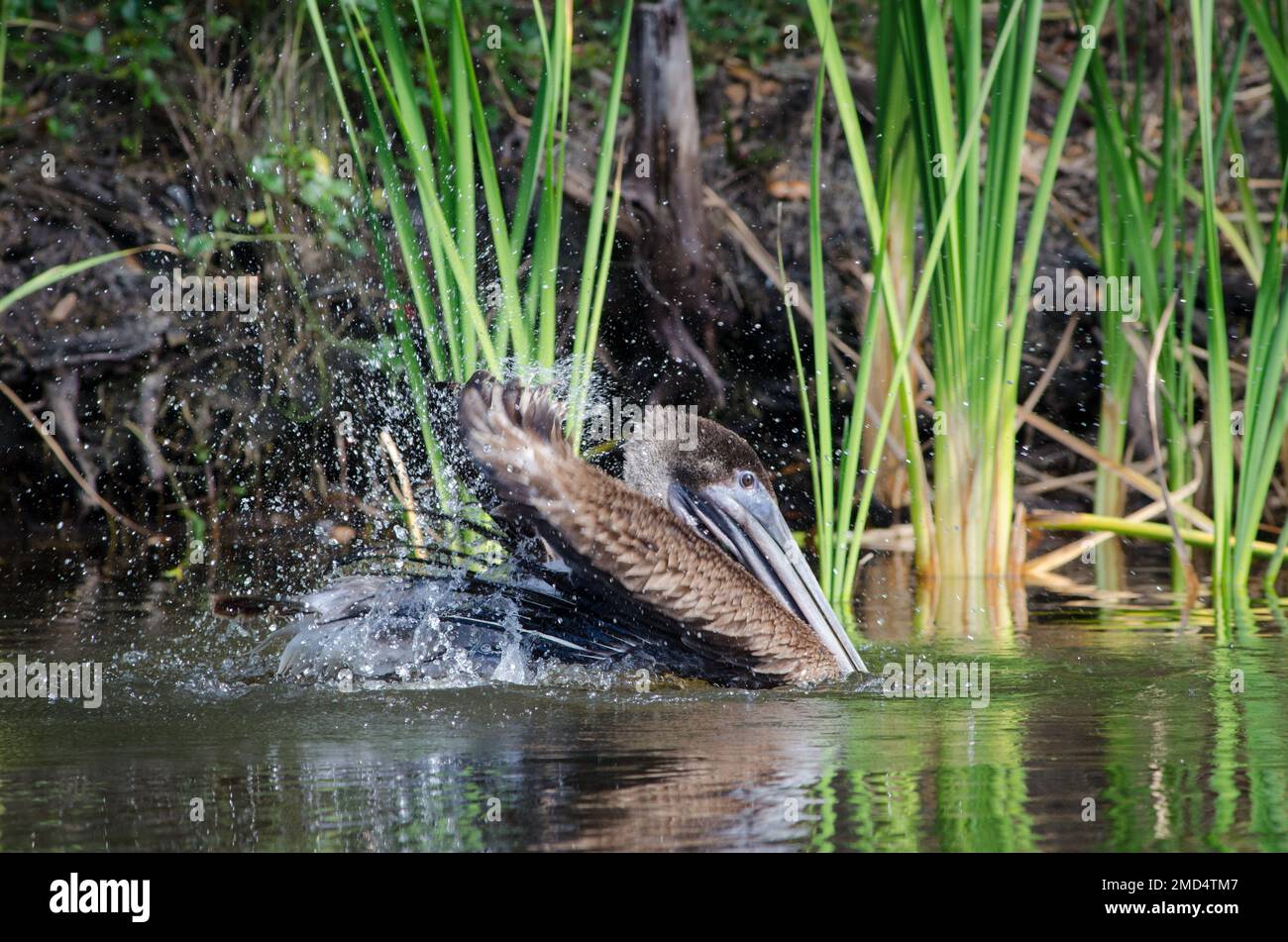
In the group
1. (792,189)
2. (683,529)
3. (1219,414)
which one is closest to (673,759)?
(683,529)

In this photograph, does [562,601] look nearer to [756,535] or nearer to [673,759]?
[756,535]

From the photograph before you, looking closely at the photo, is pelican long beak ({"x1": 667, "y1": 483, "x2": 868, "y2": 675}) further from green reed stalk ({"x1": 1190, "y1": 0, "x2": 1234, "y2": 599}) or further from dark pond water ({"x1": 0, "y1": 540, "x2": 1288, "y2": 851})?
green reed stalk ({"x1": 1190, "y1": 0, "x2": 1234, "y2": 599})

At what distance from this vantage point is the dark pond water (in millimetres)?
2885

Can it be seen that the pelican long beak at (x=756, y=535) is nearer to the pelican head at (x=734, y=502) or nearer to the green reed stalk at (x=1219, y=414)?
the pelican head at (x=734, y=502)

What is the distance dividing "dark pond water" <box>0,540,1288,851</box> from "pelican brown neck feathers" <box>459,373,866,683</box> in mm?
176

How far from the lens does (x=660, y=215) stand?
8281 millimetres

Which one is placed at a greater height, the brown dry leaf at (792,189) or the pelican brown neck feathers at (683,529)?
the brown dry leaf at (792,189)

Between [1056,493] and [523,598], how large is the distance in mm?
4688

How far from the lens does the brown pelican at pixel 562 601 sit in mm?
3975

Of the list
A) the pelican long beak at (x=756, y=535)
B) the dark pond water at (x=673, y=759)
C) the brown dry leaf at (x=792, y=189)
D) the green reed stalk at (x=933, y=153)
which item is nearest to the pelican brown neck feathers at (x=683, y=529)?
the pelican long beak at (x=756, y=535)

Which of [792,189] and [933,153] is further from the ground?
[792,189]

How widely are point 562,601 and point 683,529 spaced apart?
0.39 m

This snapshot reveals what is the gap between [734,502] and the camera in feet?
16.0
